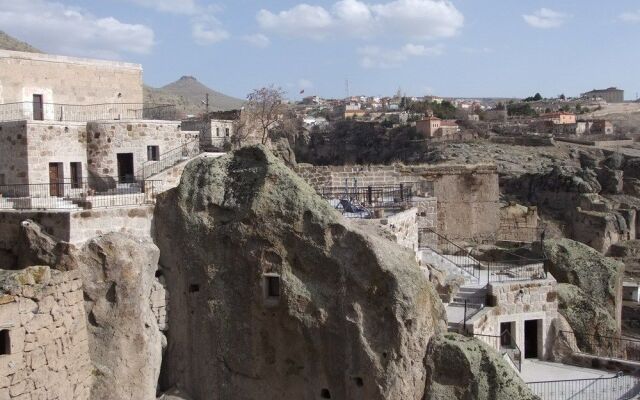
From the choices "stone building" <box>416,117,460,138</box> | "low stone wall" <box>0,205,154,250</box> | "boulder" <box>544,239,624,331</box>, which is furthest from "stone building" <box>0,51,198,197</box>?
"stone building" <box>416,117,460,138</box>

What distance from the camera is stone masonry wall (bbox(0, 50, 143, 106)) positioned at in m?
19.3

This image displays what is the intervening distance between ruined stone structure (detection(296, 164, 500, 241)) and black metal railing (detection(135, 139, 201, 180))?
9141 mm

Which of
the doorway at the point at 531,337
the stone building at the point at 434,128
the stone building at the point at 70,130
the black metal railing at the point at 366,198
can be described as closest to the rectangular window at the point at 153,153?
the stone building at the point at 70,130

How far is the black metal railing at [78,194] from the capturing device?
1496 centimetres

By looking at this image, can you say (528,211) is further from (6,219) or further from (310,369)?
(6,219)

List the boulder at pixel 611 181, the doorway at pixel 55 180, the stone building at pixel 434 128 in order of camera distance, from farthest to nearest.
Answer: the stone building at pixel 434 128 < the boulder at pixel 611 181 < the doorway at pixel 55 180

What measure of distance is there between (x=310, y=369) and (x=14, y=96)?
11482 mm

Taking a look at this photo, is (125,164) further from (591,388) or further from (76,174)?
(591,388)

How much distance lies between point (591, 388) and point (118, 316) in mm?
11111

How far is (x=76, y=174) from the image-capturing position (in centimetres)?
1838

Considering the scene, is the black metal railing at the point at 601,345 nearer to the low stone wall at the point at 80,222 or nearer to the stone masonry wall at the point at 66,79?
the low stone wall at the point at 80,222

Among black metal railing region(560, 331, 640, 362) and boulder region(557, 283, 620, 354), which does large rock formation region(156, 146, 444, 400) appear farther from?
black metal railing region(560, 331, 640, 362)

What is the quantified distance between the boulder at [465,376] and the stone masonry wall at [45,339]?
6.82m

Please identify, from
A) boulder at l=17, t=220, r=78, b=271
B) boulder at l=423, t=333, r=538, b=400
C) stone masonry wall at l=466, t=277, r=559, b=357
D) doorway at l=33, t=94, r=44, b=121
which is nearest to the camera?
boulder at l=17, t=220, r=78, b=271
